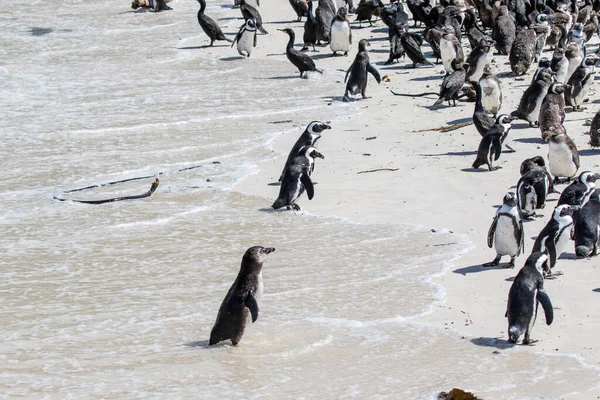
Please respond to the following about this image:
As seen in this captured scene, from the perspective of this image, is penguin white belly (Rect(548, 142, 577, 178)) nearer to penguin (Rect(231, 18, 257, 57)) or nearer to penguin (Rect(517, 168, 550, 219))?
penguin (Rect(517, 168, 550, 219))

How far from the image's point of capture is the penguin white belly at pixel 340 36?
18750mm

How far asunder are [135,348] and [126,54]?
48.2ft

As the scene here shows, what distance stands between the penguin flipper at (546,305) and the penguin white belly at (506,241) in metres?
1.33

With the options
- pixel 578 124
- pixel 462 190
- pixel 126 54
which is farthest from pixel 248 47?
pixel 462 190

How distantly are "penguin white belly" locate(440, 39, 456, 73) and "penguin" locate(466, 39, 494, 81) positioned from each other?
891mm

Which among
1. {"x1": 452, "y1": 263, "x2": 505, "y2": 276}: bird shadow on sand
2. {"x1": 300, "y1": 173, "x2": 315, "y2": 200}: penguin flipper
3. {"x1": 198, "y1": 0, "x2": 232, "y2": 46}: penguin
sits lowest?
{"x1": 198, "y1": 0, "x2": 232, "y2": 46}: penguin

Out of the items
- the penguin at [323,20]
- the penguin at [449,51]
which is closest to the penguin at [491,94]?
the penguin at [449,51]

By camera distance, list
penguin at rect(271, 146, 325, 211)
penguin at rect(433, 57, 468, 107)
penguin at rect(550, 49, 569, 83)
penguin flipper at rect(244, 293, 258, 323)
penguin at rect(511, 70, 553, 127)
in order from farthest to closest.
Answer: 1. penguin at rect(550, 49, 569, 83)
2. penguin at rect(433, 57, 468, 107)
3. penguin at rect(511, 70, 553, 127)
4. penguin at rect(271, 146, 325, 211)
5. penguin flipper at rect(244, 293, 258, 323)

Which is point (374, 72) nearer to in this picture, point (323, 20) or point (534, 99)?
point (534, 99)

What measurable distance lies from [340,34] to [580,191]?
1065 centimetres

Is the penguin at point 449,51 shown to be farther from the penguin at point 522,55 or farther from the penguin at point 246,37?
the penguin at point 246,37

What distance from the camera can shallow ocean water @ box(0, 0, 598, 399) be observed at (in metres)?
5.90

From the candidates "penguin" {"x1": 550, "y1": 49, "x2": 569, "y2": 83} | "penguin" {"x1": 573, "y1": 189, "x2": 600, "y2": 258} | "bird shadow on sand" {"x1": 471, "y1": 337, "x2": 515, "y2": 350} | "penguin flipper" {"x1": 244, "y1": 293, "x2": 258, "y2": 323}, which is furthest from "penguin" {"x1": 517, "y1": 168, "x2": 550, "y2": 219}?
"penguin" {"x1": 550, "y1": 49, "x2": 569, "y2": 83}

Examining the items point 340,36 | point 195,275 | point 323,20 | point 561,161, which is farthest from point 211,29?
point 195,275
